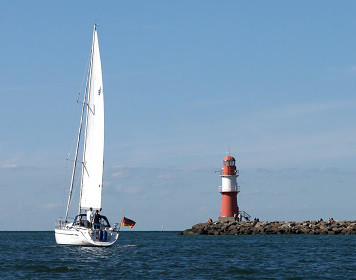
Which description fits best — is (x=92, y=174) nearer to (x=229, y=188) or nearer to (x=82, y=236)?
(x=82, y=236)

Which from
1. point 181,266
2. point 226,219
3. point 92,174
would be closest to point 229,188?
point 226,219

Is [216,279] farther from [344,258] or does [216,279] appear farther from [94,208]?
[94,208]

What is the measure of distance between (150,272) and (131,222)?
590 inches

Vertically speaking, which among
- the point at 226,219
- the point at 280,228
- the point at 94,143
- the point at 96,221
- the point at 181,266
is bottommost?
the point at 181,266

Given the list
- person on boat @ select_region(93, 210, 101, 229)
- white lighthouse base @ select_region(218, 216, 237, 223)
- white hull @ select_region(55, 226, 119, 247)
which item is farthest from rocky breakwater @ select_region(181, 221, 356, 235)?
person on boat @ select_region(93, 210, 101, 229)

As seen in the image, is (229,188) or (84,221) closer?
(84,221)

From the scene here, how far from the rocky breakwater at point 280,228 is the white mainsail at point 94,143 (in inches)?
1618

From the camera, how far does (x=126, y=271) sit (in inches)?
1404

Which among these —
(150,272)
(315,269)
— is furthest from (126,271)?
(315,269)

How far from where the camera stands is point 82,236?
4750cm

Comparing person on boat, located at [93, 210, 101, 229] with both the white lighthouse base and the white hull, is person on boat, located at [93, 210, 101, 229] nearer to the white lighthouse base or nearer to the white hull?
the white hull

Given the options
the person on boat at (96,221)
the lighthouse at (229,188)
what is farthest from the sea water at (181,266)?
the lighthouse at (229,188)

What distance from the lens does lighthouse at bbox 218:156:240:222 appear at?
85.8m

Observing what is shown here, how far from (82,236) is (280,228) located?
162 ft
